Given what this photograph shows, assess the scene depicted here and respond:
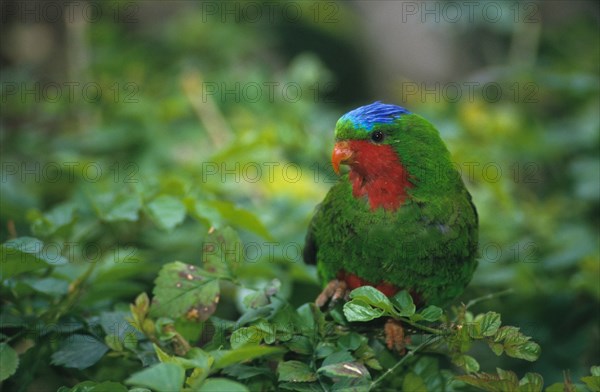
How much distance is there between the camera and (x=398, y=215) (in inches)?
72.8

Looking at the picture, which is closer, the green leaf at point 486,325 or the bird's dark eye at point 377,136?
the green leaf at point 486,325

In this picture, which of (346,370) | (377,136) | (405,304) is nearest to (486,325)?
(405,304)

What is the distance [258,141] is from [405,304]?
4.82 feet

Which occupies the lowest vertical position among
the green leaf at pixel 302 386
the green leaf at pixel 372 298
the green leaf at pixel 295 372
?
the green leaf at pixel 302 386

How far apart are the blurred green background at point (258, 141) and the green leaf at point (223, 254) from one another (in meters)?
0.28

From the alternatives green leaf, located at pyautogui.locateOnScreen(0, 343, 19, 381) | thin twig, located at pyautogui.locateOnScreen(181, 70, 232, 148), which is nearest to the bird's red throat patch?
green leaf, located at pyautogui.locateOnScreen(0, 343, 19, 381)

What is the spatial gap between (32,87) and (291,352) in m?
2.66

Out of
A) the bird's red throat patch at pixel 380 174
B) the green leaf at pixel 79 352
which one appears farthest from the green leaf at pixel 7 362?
the bird's red throat patch at pixel 380 174

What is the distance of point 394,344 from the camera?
70.4 inches

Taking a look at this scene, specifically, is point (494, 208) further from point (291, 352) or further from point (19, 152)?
point (19, 152)

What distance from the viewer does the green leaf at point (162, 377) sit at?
114cm

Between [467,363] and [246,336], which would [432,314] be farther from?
[246,336]

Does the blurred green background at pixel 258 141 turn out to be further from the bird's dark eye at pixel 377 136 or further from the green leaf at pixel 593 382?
the green leaf at pixel 593 382

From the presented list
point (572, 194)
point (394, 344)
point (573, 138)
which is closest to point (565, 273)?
point (572, 194)
